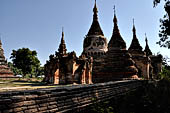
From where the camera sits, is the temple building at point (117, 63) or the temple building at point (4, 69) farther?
the temple building at point (4, 69)

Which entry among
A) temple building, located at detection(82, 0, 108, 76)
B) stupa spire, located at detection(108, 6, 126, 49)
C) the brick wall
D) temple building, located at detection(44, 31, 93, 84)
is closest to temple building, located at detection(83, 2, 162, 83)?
stupa spire, located at detection(108, 6, 126, 49)

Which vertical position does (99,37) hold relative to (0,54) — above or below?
above

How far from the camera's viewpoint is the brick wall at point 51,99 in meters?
3.60

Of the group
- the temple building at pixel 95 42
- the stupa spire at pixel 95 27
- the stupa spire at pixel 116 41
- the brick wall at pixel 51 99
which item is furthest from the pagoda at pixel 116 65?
the stupa spire at pixel 95 27

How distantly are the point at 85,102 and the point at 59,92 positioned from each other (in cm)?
141

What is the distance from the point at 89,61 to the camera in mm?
24562

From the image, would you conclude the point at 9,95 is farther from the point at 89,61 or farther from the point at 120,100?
the point at 89,61

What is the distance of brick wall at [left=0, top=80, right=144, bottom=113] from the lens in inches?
142

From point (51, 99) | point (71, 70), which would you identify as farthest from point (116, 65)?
point (51, 99)

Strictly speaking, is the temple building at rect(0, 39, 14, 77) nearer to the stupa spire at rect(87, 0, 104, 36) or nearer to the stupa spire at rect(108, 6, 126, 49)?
the stupa spire at rect(87, 0, 104, 36)

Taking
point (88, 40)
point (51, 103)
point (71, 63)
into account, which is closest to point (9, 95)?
point (51, 103)

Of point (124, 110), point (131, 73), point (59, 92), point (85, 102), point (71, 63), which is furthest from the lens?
point (71, 63)

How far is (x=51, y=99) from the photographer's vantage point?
15.3 ft

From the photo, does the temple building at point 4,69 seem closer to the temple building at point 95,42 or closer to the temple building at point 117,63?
the temple building at point 95,42
